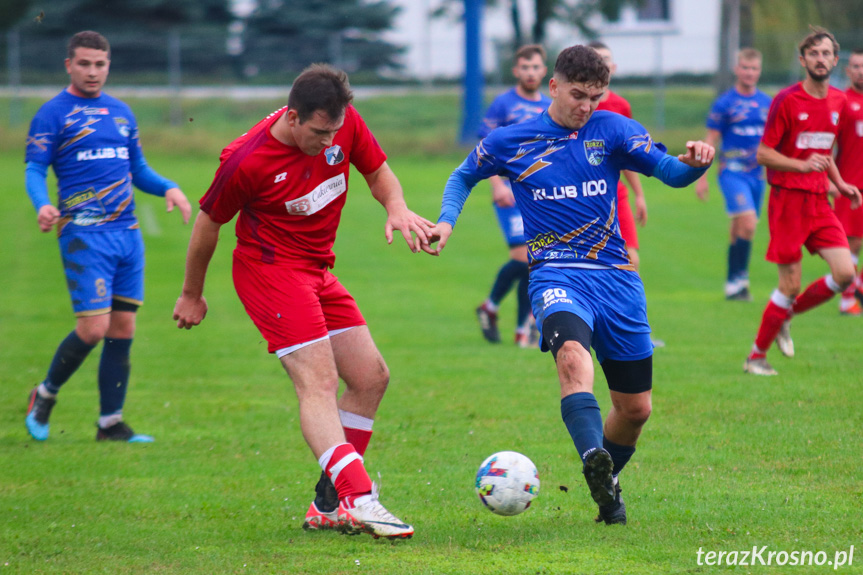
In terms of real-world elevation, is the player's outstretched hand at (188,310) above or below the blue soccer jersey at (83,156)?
below

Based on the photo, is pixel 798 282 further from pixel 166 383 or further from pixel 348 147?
pixel 166 383

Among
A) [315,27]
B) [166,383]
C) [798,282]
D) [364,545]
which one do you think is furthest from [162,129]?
[364,545]

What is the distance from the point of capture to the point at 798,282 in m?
7.92

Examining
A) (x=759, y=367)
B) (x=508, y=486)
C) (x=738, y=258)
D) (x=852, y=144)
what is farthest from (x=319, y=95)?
(x=738, y=258)

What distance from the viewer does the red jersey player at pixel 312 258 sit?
448 centimetres

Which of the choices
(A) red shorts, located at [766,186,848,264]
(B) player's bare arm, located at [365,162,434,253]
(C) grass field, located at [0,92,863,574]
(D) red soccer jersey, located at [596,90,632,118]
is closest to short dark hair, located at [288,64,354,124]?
(B) player's bare arm, located at [365,162,434,253]

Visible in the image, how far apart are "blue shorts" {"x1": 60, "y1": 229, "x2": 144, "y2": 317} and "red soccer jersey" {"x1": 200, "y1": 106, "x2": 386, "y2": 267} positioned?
2043mm

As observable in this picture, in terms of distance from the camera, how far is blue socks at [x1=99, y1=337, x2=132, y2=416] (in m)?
6.92

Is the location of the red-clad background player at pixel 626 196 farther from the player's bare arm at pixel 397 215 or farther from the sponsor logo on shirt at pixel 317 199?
the sponsor logo on shirt at pixel 317 199

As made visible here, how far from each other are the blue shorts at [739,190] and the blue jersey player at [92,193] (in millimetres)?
7627

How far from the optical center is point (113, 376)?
692 centimetres

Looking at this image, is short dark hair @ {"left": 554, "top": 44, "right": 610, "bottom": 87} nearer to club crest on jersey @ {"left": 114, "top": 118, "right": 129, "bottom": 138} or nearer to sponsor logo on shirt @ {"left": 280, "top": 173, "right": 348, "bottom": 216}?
sponsor logo on shirt @ {"left": 280, "top": 173, "right": 348, "bottom": 216}

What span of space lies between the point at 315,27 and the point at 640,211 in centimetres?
3205

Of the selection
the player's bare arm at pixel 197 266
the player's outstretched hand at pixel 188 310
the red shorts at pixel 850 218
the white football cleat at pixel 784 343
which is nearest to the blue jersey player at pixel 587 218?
the player's bare arm at pixel 197 266
